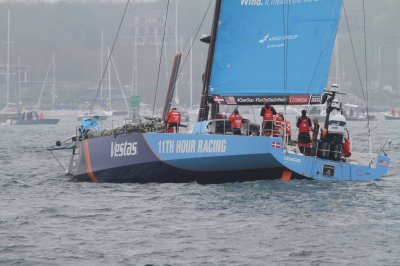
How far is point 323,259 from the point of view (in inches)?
691

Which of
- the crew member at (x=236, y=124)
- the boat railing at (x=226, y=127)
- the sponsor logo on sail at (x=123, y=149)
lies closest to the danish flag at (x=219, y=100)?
the boat railing at (x=226, y=127)

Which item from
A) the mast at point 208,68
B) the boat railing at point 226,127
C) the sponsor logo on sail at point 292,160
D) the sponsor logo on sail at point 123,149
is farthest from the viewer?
the mast at point 208,68

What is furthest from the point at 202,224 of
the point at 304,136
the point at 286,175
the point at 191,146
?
the point at 304,136

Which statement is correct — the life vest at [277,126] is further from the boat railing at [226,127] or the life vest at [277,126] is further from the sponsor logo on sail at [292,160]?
the sponsor logo on sail at [292,160]

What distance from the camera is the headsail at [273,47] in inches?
1100

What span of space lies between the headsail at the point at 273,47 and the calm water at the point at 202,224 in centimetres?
302

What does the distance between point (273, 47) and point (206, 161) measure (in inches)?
165

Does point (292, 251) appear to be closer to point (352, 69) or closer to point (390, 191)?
point (390, 191)

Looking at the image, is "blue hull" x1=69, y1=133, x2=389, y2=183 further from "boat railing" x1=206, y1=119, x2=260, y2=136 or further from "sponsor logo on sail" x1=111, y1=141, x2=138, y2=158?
"boat railing" x1=206, y1=119, x2=260, y2=136

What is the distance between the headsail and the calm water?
3017 millimetres

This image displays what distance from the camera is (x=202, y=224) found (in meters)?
20.7

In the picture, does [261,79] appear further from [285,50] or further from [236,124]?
[236,124]

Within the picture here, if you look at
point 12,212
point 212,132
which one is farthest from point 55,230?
point 212,132

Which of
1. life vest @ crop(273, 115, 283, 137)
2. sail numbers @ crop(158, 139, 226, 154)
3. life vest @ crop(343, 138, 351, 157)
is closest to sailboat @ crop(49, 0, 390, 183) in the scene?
life vest @ crop(343, 138, 351, 157)
